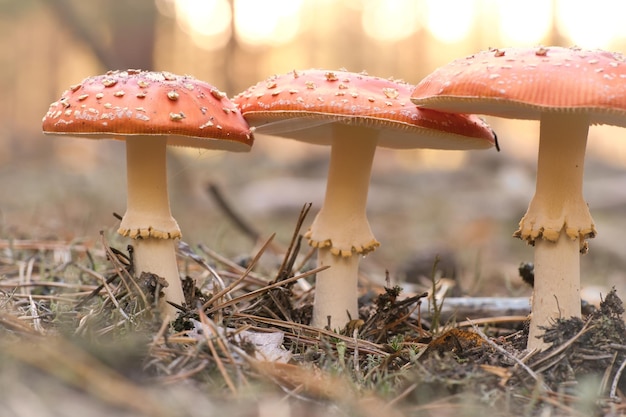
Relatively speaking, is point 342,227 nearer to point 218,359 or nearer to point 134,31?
point 218,359

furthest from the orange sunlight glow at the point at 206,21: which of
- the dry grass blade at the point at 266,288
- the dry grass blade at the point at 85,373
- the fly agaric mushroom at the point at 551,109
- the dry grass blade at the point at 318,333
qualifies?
the dry grass blade at the point at 85,373

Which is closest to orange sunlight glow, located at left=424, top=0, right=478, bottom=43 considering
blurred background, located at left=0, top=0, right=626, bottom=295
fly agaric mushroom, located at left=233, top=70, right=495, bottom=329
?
blurred background, located at left=0, top=0, right=626, bottom=295

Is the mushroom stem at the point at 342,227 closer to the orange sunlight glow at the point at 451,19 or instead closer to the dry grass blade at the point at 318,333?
the dry grass blade at the point at 318,333

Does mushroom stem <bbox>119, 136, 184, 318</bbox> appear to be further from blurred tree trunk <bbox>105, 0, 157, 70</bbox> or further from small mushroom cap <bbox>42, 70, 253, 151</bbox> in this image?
blurred tree trunk <bbox>105, 0, 157, 70</bbox>

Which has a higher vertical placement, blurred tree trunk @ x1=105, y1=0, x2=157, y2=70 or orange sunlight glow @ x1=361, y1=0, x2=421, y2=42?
orange sunlight glow @ x1=361, y1=0, x2=421, y2=42

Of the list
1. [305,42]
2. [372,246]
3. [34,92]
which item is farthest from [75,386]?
[34,92]
